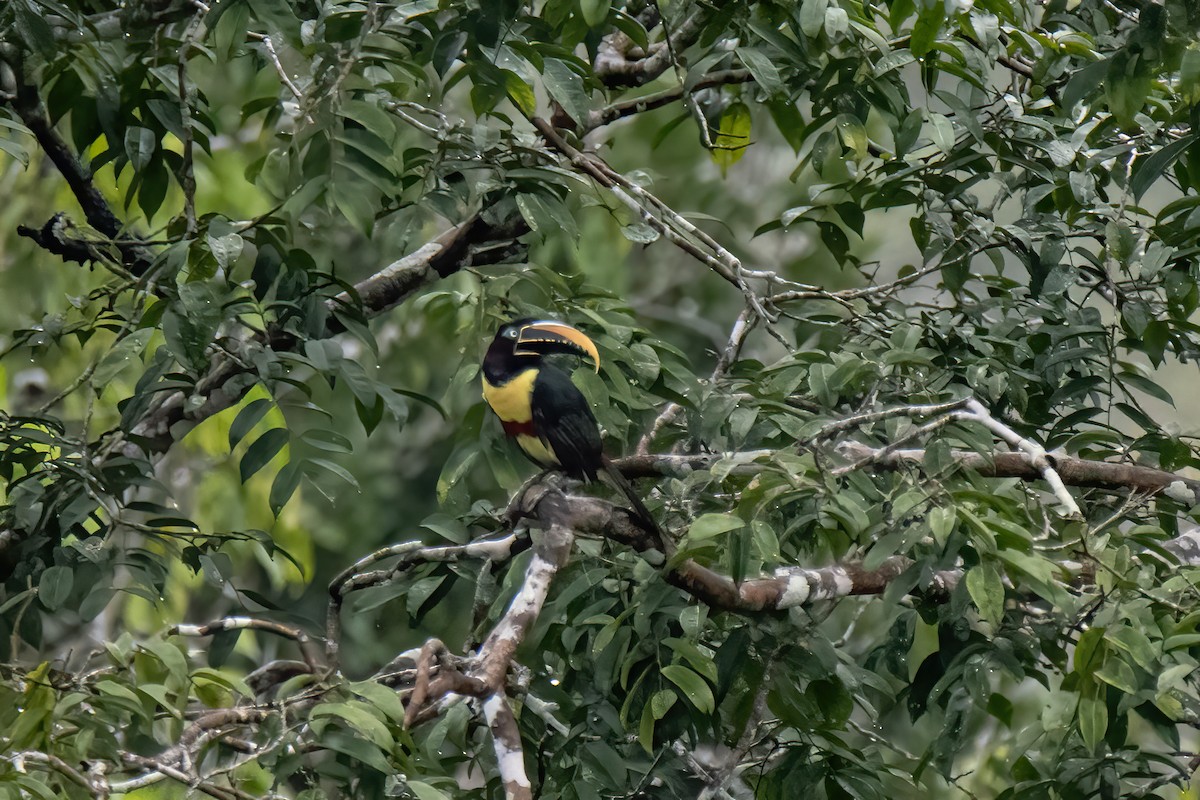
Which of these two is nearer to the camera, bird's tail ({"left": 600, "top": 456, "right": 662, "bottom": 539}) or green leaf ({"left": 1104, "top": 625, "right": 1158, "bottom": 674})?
green leaf ({"left": 1104, "top": 625, "right": 1158, "bottom": 674})

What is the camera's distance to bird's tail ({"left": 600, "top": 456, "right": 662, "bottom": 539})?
8.06 feet

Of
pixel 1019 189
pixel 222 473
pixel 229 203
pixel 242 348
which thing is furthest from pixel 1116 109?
pixel 222 473

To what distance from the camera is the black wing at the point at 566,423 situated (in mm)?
3127

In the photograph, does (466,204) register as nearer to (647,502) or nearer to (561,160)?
(561,160)

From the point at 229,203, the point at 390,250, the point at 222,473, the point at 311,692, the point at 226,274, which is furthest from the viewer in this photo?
the point at 222,473

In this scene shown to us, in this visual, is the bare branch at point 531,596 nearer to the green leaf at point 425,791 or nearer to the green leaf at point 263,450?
the green leaf at point 425,791

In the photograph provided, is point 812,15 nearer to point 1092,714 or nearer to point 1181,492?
point 1181,492

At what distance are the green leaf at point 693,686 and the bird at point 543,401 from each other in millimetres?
805

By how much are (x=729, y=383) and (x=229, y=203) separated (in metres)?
2.18

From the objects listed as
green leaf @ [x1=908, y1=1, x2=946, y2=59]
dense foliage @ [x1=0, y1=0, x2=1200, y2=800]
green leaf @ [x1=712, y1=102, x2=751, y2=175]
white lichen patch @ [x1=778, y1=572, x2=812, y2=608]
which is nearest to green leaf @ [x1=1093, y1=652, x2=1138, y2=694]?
dense foliage @ [x1=0, y1=0, x2=1200, y2=800]

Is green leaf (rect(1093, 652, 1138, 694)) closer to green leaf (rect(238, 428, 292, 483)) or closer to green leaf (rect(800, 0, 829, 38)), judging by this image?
green leaf (rect(800, 0, 829, 38))

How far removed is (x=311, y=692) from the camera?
200cm

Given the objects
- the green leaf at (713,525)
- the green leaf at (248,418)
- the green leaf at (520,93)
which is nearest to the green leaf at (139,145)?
the green leaf at (248,418)

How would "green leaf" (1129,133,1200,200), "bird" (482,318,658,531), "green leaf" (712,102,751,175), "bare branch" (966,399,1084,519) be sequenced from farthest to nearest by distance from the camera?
1. "green leaf" (712,102,751,175)
2. "bird" (482,318,658,531)
3. "green leaf" (1129,133,1200,200)
4. "bare branch" (966,399,1084,519)
